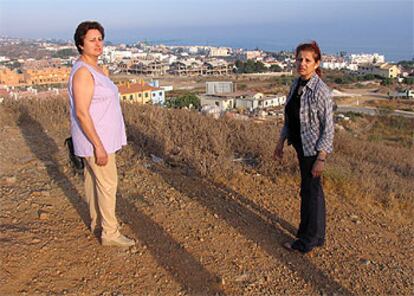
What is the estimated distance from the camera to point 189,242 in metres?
2.79

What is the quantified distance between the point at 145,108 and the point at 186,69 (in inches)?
3043

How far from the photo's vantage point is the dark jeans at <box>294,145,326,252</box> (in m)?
2.65

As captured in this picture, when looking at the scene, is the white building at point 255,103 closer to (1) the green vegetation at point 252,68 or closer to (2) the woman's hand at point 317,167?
(2) the woman's hand at point 317,167

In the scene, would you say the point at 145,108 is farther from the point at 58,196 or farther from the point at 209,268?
the point at 209,268

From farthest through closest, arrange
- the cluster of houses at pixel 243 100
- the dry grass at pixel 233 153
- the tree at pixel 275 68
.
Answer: the tree at pixel 275 68
the cluster of houses at pixel 243 100
the dry grass at pixel 233 153

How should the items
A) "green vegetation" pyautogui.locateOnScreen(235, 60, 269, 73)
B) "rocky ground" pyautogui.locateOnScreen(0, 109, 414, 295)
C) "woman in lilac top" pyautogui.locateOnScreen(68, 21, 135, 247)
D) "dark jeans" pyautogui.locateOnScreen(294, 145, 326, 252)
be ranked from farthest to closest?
"green vegetation" pyautogui.locateOnScreen(235, 60, 269, 73) → "dark jeans" pyautogui.locateOnScreen(294, 145, 326, 252) → "rocky ground" pyautogui.locateOnScreen(0, 109, 414, 295) → "woman in lilac top" pyautogui.locateOnScreen(68, 21, 135, 247)

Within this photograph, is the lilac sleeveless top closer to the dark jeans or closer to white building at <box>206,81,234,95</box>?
the dark jeans

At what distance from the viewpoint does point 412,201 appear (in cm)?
421

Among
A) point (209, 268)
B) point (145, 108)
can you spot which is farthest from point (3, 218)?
point (145, 108)

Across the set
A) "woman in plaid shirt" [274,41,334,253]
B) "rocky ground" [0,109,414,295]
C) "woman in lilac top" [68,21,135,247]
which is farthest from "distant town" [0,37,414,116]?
"woman in plaid shirt" [274,41,334,253]

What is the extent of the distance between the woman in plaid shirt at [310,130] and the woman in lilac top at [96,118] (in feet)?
4.02

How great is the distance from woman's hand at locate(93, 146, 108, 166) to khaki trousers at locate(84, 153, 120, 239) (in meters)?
0.06

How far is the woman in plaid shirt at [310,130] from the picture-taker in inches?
96.9

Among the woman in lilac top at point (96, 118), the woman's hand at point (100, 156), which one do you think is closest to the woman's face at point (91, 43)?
the woman in lilac top at point (96, 118)
